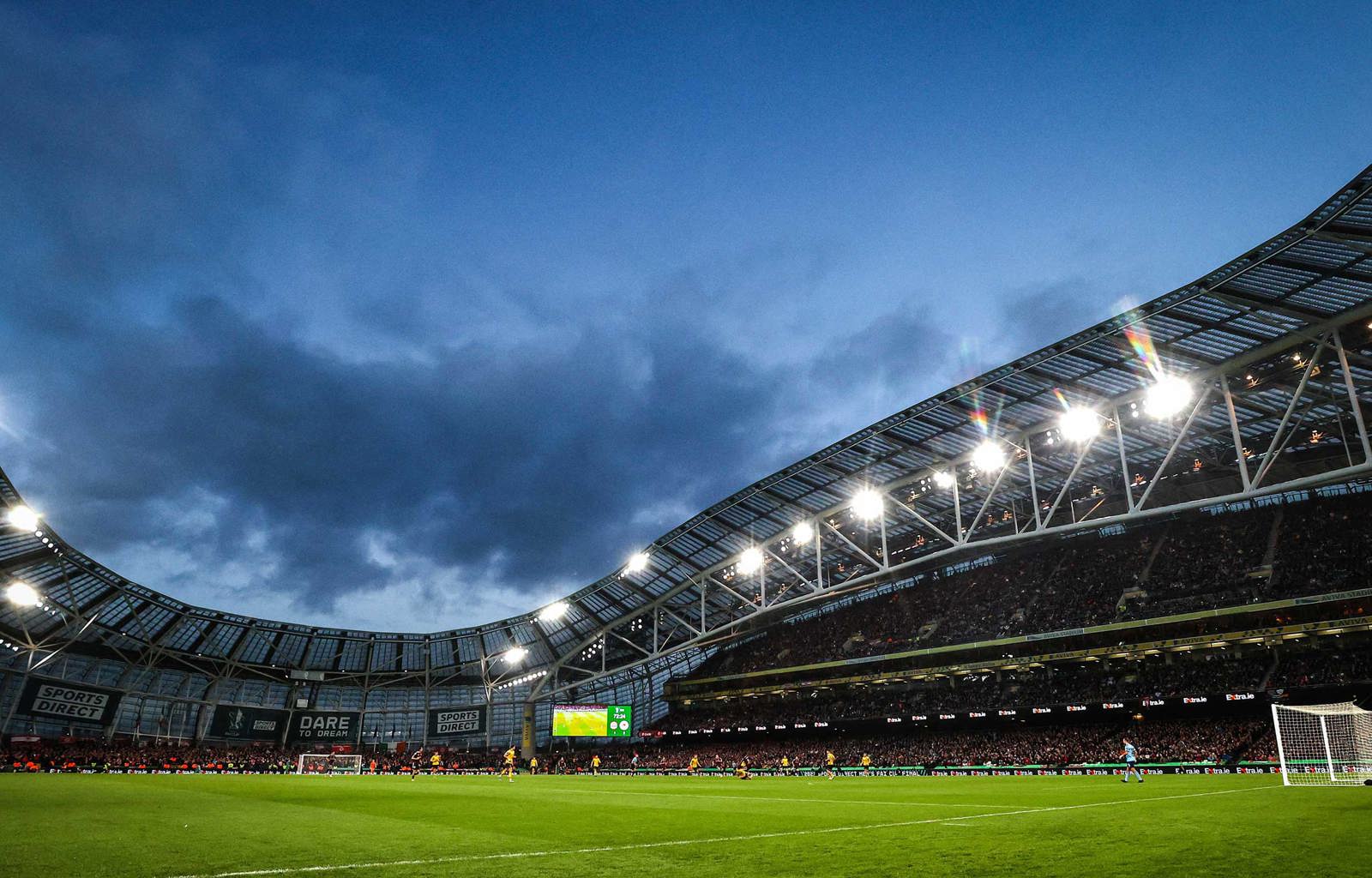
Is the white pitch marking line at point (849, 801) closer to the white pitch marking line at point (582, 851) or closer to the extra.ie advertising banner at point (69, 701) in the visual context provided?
the white pitch marking line at point (582, 851)

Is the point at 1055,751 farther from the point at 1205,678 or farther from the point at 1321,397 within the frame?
A: the point at 1321,397

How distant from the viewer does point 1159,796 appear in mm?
18656

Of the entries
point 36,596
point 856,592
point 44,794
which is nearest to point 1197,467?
point 856,592

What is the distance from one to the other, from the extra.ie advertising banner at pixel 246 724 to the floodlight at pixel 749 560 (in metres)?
47.7

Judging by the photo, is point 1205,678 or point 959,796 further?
point 1205,678

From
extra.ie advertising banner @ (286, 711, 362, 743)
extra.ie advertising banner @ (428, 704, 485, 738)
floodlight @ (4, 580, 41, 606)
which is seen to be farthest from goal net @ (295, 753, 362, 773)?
floodlight @ (4, 580, 41, 606)

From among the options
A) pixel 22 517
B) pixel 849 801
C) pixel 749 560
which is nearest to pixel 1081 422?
pixel 849 801

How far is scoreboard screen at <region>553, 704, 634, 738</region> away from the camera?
2514 inches

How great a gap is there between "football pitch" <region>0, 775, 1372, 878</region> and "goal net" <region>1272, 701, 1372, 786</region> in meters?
4.54

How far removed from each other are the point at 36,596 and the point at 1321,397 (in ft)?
233

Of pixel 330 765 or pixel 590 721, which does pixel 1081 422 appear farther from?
pixel 330 765

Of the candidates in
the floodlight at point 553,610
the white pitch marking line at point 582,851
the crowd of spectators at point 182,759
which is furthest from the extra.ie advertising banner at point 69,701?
the white pitch marking line at point 582,851

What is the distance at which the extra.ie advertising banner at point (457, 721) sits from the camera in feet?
249

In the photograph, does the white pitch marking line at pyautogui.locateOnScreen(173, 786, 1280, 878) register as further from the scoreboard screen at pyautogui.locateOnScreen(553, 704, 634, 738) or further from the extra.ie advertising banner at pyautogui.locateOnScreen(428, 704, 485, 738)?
the extra.ie advertising banner at pyautogui.locateOnScreen(428, 704, 485, 738)
